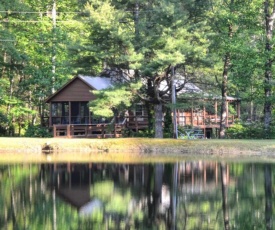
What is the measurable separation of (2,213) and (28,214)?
58 cm

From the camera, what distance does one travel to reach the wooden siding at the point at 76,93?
35.1 metres

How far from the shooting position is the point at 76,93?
35.5 meters

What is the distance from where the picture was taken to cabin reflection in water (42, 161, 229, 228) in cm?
1206

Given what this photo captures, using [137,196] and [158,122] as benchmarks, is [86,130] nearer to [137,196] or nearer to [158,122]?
[158,122]

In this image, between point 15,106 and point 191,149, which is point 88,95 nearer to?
point 15,106

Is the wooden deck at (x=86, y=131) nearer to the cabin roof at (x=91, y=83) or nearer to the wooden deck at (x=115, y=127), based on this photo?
the wooden deck at (x=115, y=127)

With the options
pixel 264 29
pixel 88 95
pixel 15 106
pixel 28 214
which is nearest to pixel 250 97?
pixel 264 29

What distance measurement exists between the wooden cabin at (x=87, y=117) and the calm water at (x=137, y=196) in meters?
13.0

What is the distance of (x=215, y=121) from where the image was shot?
121 feet

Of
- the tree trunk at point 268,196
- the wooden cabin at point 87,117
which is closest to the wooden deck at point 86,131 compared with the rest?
the wooden cabin at point 87,117

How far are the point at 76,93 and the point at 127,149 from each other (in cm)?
1013

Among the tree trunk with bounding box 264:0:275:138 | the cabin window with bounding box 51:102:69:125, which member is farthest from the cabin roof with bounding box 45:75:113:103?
the tree trunk with bounding box 264:0:275:138

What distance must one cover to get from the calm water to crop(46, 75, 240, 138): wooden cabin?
13018mm

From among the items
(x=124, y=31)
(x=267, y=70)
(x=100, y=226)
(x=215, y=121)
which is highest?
(x=124, y=31)
